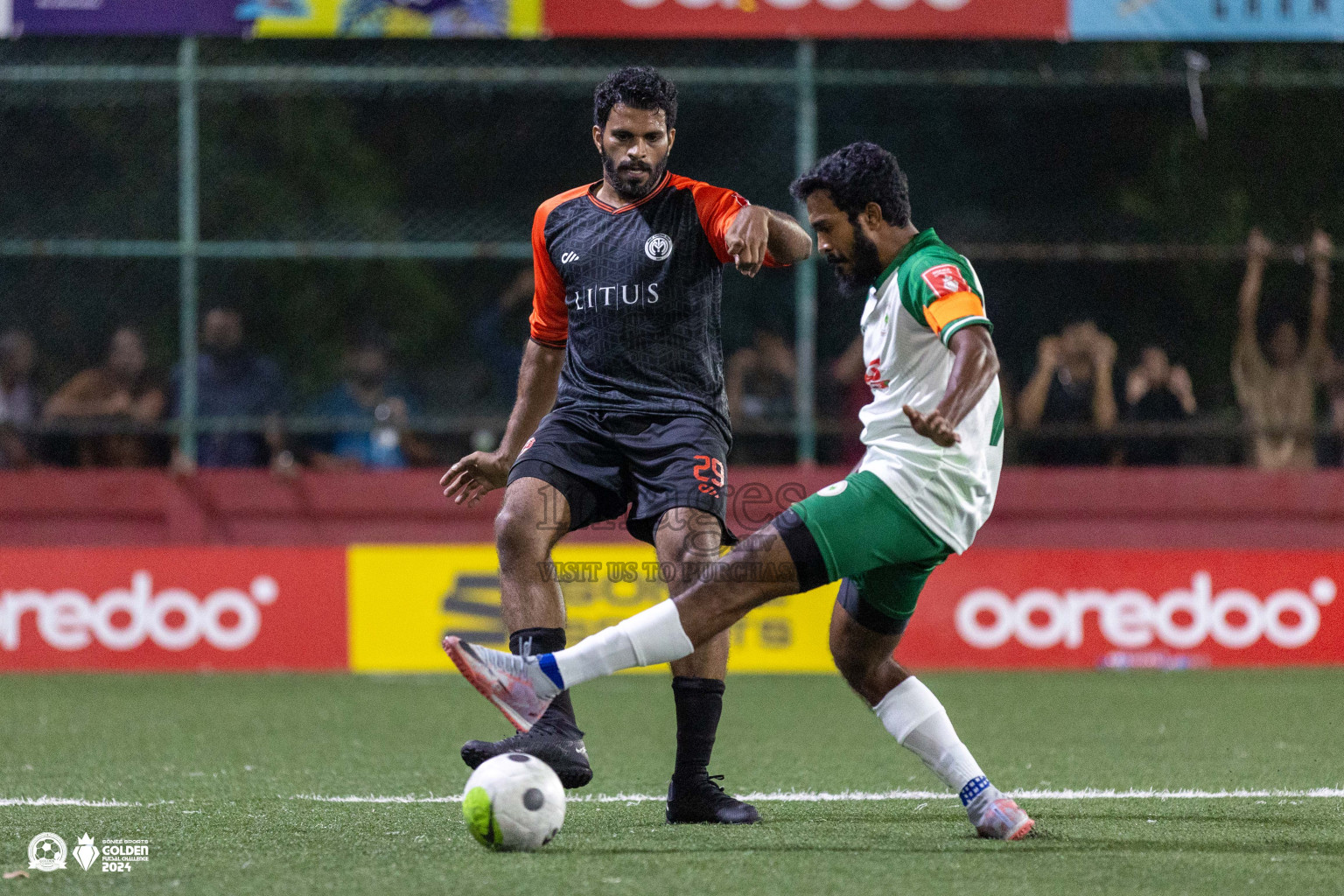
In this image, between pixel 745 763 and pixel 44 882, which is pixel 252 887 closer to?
pixel 44 882

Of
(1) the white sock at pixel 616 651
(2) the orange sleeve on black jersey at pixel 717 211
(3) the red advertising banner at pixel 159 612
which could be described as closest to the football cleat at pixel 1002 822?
(1) the white sock at pixel 616 651

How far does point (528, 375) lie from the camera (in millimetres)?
5504

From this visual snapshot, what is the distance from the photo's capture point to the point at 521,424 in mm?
5465

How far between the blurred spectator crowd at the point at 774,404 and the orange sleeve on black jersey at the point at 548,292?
557cm

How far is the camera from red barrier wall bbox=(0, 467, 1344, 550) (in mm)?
10945

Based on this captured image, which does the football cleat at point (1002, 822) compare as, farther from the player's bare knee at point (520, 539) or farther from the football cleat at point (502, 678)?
the player's bare knee at point (520, 539)

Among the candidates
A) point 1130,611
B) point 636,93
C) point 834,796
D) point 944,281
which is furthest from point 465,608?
point 944,281

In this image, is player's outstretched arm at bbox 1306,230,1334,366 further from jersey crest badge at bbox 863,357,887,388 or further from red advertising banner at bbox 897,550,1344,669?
jersey crest badge at bbox 863,357,887,388

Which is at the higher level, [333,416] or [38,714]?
[333,416]

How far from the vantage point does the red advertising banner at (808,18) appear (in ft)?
35.6

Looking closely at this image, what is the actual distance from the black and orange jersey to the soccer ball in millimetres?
1254

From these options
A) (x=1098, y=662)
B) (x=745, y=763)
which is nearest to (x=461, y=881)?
(x=745, y=763)

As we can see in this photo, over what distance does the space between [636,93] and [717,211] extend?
17.3 inches

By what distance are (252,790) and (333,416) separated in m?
6.01
